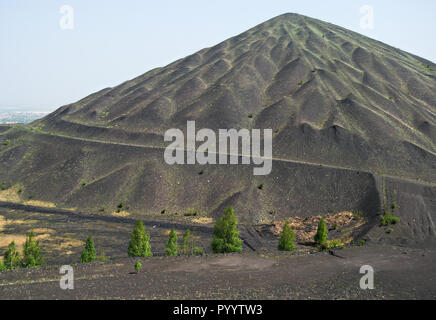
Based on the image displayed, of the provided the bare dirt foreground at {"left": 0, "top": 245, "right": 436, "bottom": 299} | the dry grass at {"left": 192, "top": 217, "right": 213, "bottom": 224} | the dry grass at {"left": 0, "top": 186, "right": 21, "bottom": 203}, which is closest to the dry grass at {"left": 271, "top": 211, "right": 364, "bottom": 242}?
the dry grass at {"left": 192, "top": 217, "right": 213, "bottom": 224}

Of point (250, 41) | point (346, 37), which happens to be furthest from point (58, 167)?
point (346, 37)

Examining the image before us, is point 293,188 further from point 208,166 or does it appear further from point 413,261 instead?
point 413,261

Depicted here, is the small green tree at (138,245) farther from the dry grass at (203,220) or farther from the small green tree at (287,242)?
the dry grass at (203,220)

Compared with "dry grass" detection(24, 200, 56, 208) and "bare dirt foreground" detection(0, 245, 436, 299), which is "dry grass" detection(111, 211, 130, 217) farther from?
"bare dirt foreground" detection(0, 245, 436, 299)

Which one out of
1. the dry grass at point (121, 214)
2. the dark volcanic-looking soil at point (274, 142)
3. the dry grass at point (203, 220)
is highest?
the dark volcanic-looking soil at point (274, 142)

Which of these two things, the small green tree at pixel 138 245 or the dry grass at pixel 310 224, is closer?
the small green tree at pixel 138 245

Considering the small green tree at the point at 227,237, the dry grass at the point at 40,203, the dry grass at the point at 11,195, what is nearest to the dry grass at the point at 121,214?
the dry grass at the point at 40,203

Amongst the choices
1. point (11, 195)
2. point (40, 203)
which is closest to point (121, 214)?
point (40, 203)
